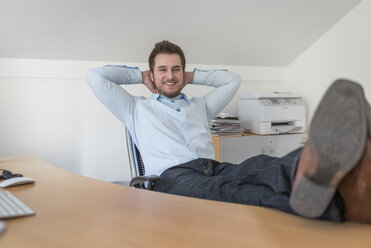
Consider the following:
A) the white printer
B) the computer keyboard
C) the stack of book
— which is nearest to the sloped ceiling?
the white printer

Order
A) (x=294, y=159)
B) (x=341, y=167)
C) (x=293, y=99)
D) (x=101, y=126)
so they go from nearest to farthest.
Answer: (x=341, y=167)
(x=294, y=159)
(x=101, y=126)
(x=293, y=99)

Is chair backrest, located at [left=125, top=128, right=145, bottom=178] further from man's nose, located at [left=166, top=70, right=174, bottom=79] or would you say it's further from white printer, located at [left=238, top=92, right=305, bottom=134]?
white printer, located at [left=238, top=92, right=305, bottom=134]

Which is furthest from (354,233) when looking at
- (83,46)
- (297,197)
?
(83,46)

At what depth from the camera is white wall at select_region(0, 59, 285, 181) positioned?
3.03 m

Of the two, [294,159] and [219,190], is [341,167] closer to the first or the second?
→ [294,159]

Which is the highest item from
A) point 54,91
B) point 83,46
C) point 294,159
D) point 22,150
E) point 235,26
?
point 235,26

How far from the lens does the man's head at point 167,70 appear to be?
2232 millimetres

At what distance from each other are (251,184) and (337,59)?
3.04 meters

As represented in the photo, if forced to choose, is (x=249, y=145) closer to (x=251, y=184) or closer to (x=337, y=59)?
(x=337, y=59)

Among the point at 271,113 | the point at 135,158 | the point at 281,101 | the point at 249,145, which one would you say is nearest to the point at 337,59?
the point at 281,101

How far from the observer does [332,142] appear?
2.57ft

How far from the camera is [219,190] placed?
1178 mm

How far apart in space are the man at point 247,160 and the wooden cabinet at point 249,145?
929 millimetres

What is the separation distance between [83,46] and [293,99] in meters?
2.04
